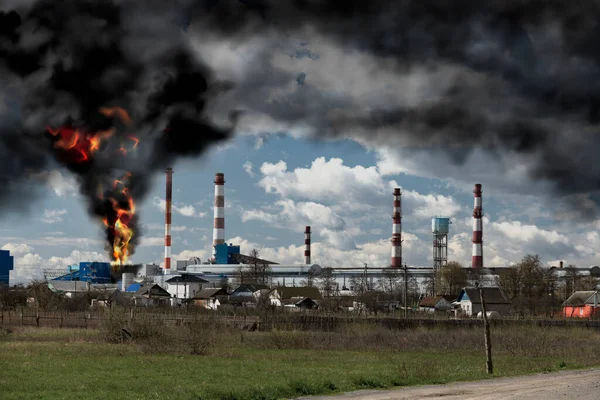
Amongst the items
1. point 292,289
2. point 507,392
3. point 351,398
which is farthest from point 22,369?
point 292,289

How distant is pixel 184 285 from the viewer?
128500 mm

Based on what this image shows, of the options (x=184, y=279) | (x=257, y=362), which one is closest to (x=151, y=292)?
(x=184, y=279)

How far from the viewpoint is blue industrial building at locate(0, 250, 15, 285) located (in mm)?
146238

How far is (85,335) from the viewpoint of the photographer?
52.1m

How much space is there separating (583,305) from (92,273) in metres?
95.3

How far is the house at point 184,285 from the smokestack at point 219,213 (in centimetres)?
1187

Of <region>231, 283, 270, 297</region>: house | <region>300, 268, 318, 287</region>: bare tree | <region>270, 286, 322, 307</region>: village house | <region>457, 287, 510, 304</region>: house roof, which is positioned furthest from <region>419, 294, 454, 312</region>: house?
<region>300, 268, 318, 287</region>: bare tree

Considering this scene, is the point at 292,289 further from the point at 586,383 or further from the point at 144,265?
the point at 586,383

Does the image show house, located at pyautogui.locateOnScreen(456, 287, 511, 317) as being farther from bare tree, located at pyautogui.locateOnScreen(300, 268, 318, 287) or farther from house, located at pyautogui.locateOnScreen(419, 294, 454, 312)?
bare tree, located at pyautogui.locateOnScreen(300, 268, 318, 287)

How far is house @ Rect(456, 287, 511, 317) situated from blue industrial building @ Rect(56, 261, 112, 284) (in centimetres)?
7596

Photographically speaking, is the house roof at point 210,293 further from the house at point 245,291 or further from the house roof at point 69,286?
the house roof at point 69,286

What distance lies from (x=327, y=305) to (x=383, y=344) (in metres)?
55.8

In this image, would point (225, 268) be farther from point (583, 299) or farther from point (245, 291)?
point (583, 299)

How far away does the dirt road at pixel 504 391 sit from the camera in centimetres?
2292
